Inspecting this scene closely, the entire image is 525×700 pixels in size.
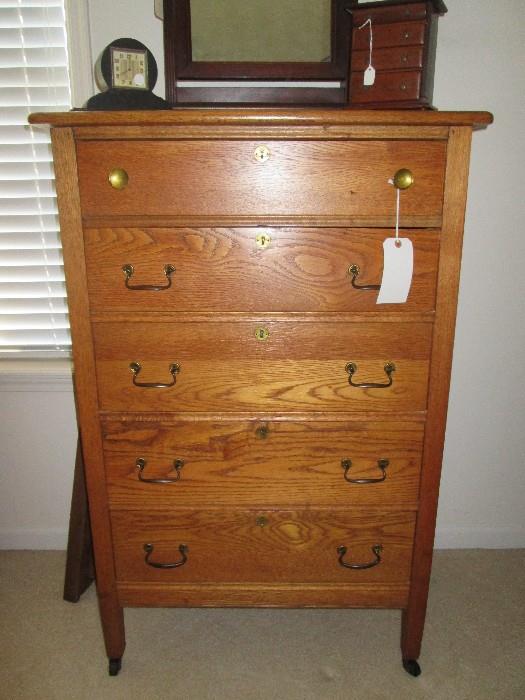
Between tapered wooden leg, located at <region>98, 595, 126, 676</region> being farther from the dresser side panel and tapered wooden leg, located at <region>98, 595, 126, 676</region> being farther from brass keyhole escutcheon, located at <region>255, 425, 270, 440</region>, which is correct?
brass keyhole escutcheon, located at <region>255, 425, 270, 440</region>

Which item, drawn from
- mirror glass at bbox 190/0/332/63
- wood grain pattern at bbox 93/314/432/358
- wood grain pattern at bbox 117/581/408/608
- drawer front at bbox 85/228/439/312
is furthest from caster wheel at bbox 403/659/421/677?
mirror glass at bbox 190/0/332/63

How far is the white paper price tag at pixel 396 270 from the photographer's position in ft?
3.64

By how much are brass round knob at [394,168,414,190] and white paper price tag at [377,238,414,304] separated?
0.11m

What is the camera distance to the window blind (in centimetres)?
160

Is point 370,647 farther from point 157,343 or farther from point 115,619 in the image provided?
point 157,343

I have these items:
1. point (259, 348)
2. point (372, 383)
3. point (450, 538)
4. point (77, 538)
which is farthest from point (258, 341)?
point (450, 538)

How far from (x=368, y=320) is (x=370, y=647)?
3.37 ft

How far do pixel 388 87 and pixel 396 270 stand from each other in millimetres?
475

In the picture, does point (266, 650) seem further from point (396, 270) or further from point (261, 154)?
point (261, 154)

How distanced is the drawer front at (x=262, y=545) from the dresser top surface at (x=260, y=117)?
0.88m

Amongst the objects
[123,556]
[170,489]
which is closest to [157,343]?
[170,489]

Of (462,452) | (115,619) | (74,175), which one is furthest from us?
(462,452)

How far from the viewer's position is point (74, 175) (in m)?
1.09

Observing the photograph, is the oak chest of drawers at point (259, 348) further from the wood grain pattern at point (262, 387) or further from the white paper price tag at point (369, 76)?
the white paper price tag at point (369, 76)
